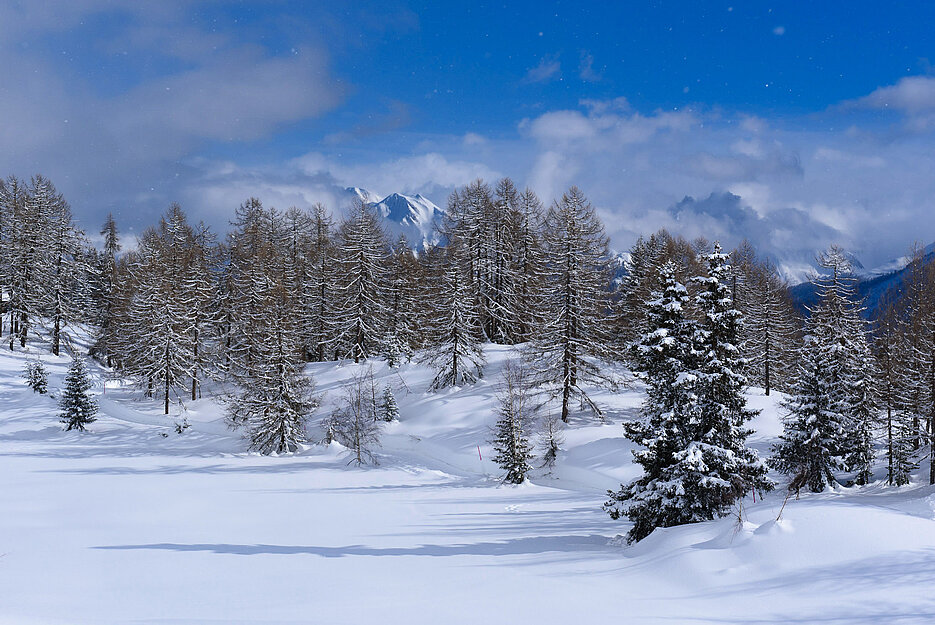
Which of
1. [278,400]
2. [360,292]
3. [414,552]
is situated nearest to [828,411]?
[414,552]

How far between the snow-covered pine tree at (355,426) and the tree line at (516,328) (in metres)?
0.27

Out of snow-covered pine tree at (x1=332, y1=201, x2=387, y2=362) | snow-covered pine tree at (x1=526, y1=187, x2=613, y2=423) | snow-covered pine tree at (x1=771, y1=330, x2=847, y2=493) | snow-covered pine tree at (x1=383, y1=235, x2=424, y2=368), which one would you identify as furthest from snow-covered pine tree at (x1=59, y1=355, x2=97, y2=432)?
snow-covered pine tree at (x1=771, y1=330, x2=847, y2=493)

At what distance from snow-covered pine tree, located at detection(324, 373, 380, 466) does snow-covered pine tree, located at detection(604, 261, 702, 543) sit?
17.0m

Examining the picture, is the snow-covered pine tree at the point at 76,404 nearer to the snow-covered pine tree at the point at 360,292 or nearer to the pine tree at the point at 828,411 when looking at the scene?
the snow-covered pine tree at the point at 360,292

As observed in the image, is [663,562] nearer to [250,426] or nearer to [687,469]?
[687,469]

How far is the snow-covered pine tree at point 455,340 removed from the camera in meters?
34.2

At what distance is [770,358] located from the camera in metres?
37.0

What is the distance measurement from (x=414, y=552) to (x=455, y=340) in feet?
77.2

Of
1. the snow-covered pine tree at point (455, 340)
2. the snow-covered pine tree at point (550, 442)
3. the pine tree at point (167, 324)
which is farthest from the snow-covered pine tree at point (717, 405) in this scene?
the pine tree at point (167, 324)

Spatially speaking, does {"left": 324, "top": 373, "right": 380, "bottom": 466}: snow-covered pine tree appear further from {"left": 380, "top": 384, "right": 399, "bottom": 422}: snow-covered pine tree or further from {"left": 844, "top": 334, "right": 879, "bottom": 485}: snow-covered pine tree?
{"left": 844, "top": 334, "right": 879, "bottom": 485}: snow-covered pine tree

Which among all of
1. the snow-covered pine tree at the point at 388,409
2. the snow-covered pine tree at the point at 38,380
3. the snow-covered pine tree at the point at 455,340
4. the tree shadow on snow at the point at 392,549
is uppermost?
the snow-covered pine tree at the point at 455,340

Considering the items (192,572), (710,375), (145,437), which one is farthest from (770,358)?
(145,437)

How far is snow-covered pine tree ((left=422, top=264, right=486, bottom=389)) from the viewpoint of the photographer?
34250 millimetres

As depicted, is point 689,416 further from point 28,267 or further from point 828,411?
point 28,267
